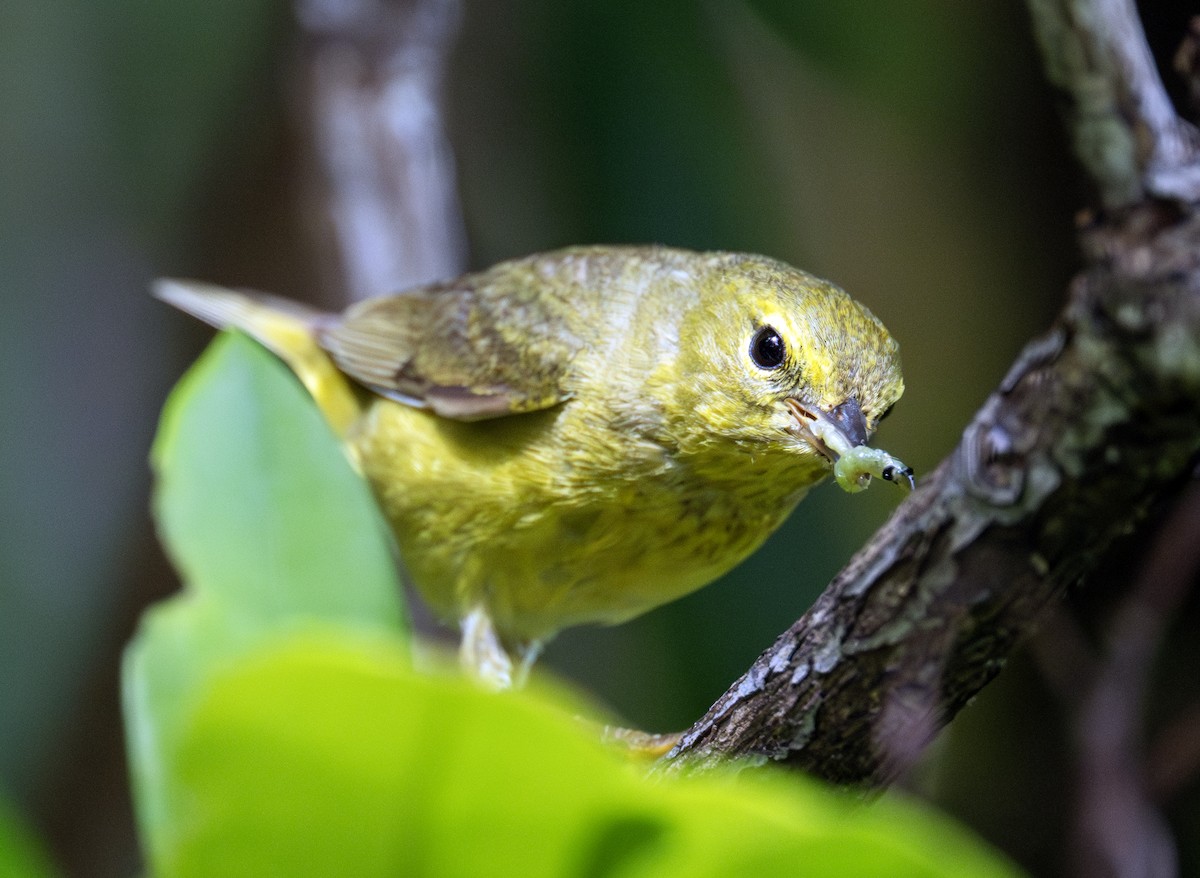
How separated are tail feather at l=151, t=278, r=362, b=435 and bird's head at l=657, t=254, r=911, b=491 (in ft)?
4.51

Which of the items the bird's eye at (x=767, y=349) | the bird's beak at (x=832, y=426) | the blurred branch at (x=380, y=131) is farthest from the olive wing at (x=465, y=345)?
the blurred branch at (x=380, y=131)

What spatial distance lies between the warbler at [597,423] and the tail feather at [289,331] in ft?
0.11

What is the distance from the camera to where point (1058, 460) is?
1173 millimetres

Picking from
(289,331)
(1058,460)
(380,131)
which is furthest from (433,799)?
(380,131)

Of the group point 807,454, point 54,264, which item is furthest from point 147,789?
point 54,264

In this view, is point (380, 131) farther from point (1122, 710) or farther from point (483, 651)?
point (1122, 710)

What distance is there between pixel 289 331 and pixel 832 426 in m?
2.21

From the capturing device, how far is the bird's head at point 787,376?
7.25 ft

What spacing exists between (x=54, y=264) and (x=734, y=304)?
160 inches

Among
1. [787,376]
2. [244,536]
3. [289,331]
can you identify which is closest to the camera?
[244,536]

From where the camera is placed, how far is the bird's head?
2209mm

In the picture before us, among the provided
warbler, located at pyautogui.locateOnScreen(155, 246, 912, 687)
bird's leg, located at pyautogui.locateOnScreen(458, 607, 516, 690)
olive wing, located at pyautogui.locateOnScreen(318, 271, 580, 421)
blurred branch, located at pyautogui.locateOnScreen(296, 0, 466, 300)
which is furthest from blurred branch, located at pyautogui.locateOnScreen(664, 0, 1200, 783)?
blurred branch, located at pyautogui.locateOnScreen(296, 0, 466, 300)

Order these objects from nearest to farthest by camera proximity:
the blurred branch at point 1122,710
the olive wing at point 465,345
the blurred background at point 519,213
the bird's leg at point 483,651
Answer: the blurred branch at point 1122,710 < the olive wing at point 465,345 < the bird's leg at point 483,651 < the blurred background at point 519,213

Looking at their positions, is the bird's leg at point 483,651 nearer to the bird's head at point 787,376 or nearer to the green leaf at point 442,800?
the bird's head at point 787,376
